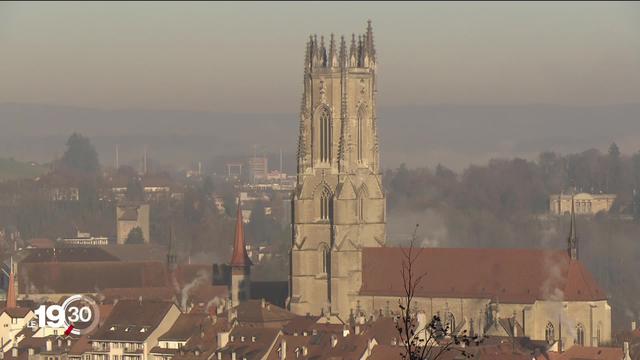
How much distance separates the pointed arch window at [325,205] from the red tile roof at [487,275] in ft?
5.95

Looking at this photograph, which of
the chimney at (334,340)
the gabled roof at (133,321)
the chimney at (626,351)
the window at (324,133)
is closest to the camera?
the chimney at (626,351)

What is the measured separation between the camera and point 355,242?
276 feet

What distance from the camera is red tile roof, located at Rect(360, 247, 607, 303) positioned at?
80312 mm

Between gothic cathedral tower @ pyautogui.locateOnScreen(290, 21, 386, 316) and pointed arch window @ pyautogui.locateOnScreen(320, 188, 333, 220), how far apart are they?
0.11ft

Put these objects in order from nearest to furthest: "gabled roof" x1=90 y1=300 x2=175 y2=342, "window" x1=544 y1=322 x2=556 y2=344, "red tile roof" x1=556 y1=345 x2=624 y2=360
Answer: "red tile roof" x1=556 y1=345 x2=624 y2=360 < "window" x1=544 y1=322 x2=556 y2=344 < "gabled roof" x1=90 y1=300 x2=175 y2=342

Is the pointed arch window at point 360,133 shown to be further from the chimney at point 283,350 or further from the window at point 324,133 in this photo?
the chimney at point 283,350

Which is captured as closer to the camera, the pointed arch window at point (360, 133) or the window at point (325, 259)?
the pointed arch window at point (360, 133)

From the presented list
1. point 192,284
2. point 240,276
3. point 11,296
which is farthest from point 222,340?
point 192,284

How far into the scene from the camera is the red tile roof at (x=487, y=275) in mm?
80312

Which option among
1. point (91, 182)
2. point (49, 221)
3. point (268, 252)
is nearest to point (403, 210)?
point (268, 252)

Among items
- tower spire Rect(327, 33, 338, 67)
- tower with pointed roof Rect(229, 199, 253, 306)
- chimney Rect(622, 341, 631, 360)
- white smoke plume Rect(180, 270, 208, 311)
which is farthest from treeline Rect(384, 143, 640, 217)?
chimney Rect(622, 341, 631, 360)

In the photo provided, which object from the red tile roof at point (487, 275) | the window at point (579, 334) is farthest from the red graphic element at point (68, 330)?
the window at point (579, 334)

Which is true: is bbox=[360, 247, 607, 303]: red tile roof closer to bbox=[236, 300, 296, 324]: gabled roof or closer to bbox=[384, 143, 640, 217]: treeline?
bbox=[236, 300, 296, 324]: gabled roof

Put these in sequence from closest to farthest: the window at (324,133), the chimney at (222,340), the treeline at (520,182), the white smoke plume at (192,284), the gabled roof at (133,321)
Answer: the chimney at (222,340) → the gabled roof at (133,321) → the window at (324,133) → the white smoke plume at (192,284) → the treeline at (520,182)
